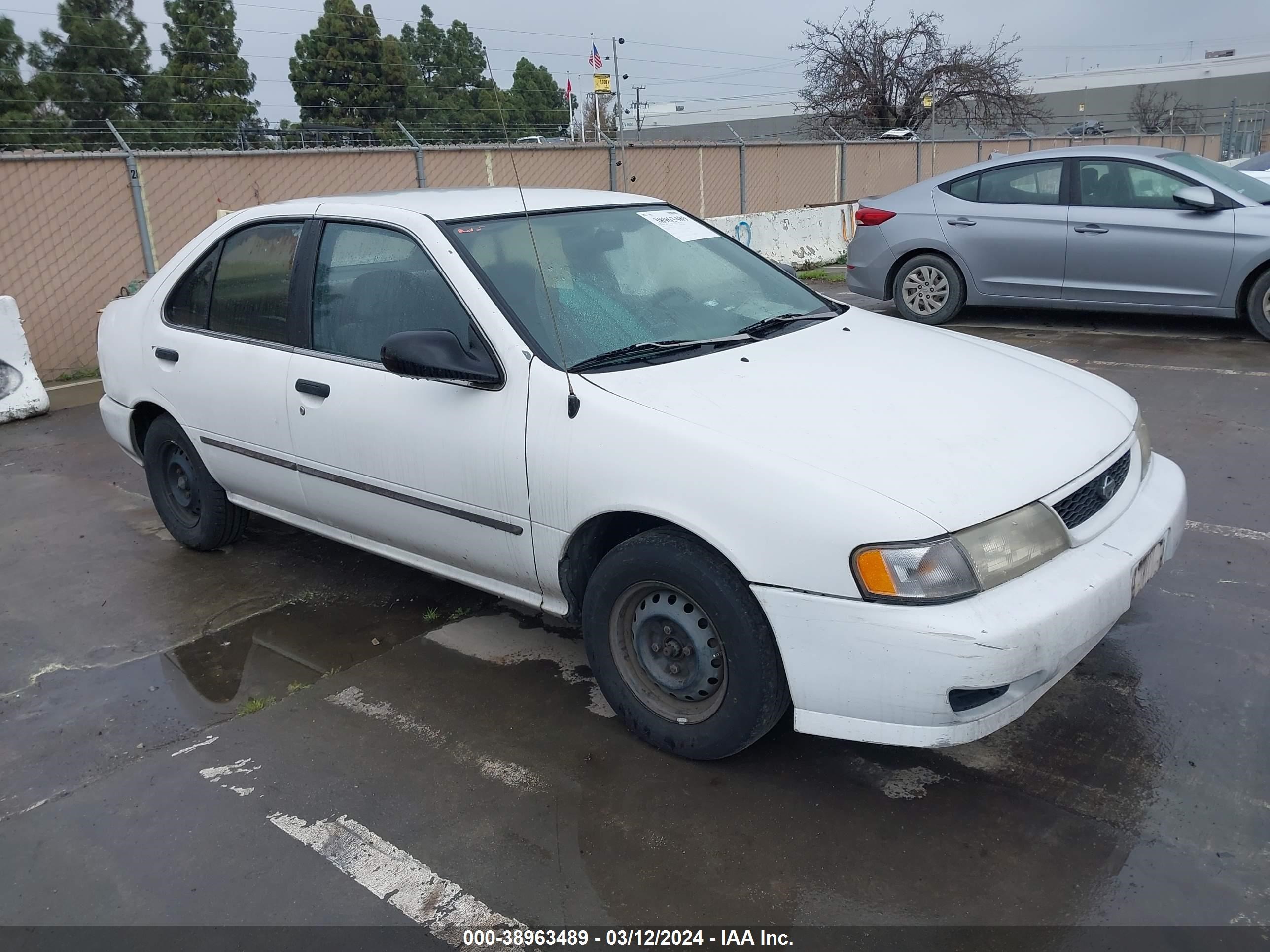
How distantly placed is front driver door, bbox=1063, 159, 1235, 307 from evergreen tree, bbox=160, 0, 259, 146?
20.4 m

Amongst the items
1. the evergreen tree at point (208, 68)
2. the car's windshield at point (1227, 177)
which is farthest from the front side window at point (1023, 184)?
the evergreen tree at point (208, 68)

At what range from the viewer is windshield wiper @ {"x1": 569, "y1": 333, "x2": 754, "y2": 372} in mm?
3279

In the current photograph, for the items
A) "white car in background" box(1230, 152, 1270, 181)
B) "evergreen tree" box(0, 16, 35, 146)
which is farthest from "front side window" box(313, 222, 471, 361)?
"evergreen tree" box(0, 16, 35, 146)

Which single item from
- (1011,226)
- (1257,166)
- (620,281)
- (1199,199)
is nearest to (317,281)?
(620,281)

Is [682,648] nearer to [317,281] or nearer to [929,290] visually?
[317,281]

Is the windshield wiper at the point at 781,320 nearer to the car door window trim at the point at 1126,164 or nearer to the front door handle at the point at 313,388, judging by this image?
the front door handle at the point at 313,388

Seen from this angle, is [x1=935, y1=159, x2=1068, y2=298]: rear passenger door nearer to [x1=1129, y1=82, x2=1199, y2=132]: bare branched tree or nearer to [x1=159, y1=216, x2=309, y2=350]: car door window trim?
[x1=159, y1=216, x2=309, y2=350]: car door window trim

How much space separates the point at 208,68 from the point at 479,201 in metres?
26.3

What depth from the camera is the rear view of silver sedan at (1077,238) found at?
788 centimetres

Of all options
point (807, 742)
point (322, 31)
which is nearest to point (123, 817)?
point (807, 742)

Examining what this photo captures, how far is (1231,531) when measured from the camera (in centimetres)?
453

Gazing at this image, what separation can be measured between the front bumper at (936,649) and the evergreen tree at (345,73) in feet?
76.5

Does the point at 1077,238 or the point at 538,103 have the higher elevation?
the point at 538,103

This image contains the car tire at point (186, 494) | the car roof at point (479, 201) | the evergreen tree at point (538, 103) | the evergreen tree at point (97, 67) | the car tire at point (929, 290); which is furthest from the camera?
the evergreen tree at point (97, 67)
